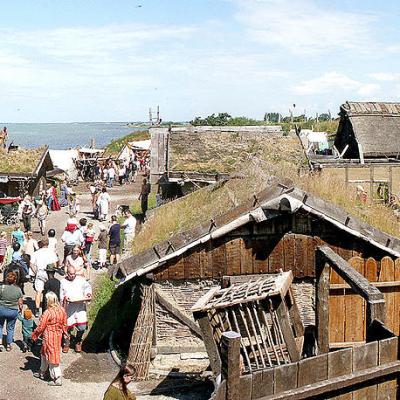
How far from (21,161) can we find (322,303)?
27.8 metres

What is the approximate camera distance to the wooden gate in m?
9.59

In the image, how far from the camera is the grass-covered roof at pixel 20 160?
3228 cm

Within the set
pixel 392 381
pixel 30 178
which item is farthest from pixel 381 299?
pixel 30 178

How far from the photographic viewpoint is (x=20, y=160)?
1323 inches

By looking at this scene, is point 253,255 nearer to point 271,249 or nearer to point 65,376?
point 271,249

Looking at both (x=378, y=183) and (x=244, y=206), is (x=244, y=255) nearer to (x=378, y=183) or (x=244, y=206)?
(x=244, y=206)

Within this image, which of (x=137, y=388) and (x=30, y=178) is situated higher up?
(x=30, y=178)

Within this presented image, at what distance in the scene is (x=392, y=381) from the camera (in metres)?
4.74

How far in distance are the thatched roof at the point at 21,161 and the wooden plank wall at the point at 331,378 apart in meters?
28.9

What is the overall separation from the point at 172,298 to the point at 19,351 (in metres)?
3.38

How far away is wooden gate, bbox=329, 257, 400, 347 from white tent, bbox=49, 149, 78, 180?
37.7 metres

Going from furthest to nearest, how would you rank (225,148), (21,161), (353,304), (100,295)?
(21,161), (225,148), (100,295), (353,304)

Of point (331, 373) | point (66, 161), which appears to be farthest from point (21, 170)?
point (331, 373)

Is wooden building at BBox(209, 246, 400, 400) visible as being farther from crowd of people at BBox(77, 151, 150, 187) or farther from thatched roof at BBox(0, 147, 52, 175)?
crowd of people at BBox(77, 151, 150, 187)
